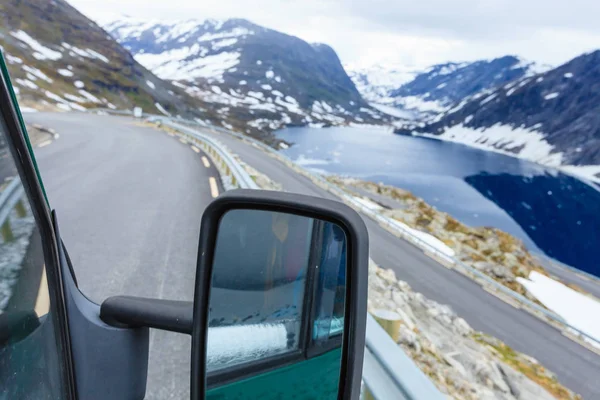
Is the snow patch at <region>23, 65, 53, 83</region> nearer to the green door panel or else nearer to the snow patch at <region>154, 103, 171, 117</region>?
the snow patch at <region>154, 103, 171, 117</region>

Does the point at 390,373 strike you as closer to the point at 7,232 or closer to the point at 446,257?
the point at 7,232

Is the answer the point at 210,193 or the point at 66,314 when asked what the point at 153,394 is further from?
the point at 210,193

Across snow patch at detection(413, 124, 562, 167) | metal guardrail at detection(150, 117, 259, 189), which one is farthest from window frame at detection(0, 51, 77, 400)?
snow patch at detection(413, 124, 562, 167)

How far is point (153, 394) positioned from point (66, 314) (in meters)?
2.07

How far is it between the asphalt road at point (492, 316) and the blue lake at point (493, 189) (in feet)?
168

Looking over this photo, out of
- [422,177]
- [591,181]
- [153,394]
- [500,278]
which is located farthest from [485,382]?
[591,181]

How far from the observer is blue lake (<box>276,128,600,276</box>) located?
75312 mm

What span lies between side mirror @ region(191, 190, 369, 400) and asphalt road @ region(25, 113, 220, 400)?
2.09 m

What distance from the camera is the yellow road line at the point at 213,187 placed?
10.5 m

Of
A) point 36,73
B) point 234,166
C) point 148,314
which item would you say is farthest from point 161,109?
point 148,314

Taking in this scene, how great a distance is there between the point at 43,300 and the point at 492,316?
21709mm

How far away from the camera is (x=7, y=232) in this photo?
4.01ft

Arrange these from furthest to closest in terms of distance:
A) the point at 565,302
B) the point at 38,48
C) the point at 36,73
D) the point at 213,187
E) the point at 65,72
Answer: the point at 38,48 → the point at 65,72 → the point at 36,73 → the point at 565,302 → the point at 213,187

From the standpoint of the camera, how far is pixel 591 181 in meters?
133
